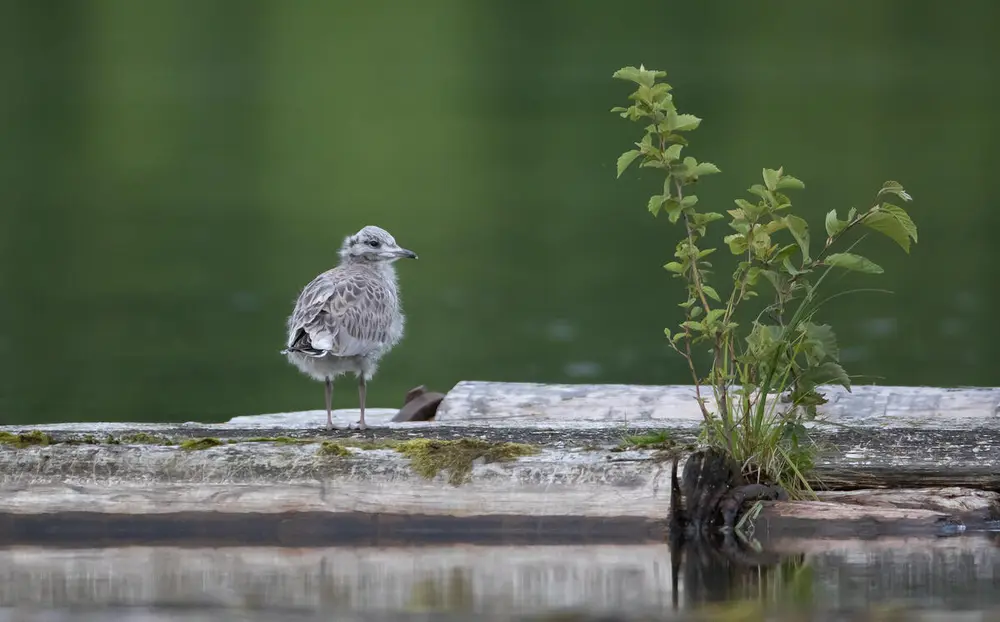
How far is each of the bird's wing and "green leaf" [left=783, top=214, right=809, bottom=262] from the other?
2.50 meters

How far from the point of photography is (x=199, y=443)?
295 inches

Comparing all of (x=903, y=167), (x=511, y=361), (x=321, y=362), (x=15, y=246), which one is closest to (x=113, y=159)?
(x=15, y=246)

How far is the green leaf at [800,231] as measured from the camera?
754 cm

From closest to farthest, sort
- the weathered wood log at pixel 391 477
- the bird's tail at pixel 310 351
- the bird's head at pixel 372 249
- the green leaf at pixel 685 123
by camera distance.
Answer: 1. the weathered wood log at pixel 391 477
2. the green leaf at pixel 685 123
3. the bird's tail at pixel 310 351
4. the bird's head at pixel 372 249

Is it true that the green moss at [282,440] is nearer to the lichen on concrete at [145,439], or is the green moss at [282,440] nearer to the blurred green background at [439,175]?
the lichen on concrete at [145,439]

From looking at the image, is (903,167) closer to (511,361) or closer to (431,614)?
(511,361)

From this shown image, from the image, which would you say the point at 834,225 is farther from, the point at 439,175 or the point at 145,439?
the point at 439,175

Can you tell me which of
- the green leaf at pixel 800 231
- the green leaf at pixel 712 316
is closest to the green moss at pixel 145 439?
the green leaf at pixel 712 316

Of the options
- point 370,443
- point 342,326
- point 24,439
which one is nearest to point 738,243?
point 370,443

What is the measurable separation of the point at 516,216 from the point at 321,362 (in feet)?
64.1

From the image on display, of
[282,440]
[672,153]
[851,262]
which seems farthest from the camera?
[672,153]

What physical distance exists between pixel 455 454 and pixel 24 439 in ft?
6.11

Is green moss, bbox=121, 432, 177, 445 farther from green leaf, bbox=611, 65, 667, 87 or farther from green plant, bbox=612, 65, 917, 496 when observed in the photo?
green leaf, bbox=611, 65, 667, 87

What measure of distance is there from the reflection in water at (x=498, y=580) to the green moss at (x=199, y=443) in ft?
1.46
